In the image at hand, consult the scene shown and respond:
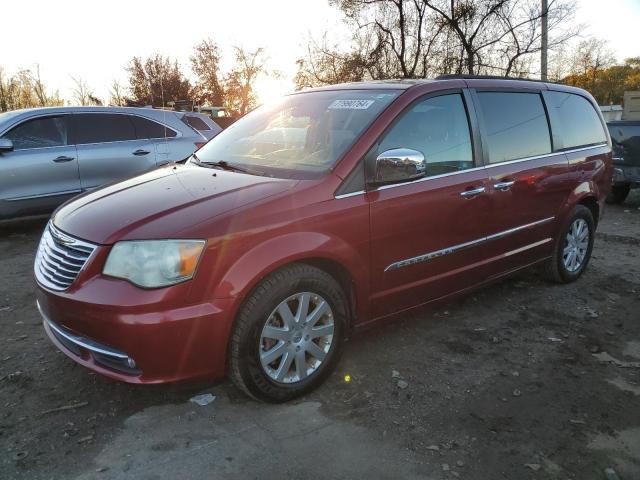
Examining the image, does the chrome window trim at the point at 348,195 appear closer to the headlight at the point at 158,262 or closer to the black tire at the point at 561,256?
the headlight at the point at 158,262

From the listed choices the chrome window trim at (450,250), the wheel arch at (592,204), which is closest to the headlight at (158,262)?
the chrome window trim at (450,250)

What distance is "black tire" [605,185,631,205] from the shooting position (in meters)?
9.55

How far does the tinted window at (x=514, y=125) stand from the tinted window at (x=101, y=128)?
16.8ft

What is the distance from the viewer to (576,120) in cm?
474

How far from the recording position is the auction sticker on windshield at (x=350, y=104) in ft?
11.0

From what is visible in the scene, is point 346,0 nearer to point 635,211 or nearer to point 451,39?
point 451,39

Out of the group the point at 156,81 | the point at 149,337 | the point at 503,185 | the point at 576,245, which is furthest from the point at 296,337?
the point at 156,81

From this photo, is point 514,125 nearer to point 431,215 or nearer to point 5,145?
point 431,215

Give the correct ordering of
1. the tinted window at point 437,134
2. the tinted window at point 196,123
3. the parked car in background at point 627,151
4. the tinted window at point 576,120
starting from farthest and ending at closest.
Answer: the parked car in background at point 627,151
the tinted window at point 196,123
the tinted window at point 576,120
the tinted window at point 437,134

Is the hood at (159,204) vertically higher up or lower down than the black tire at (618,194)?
higher up

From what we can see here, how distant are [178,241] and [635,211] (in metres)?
8.81

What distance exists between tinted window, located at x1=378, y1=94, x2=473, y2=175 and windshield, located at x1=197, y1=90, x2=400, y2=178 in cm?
17

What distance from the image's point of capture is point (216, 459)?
2.40 metres

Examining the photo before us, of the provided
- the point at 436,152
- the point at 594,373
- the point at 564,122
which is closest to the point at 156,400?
the point at 436,152
